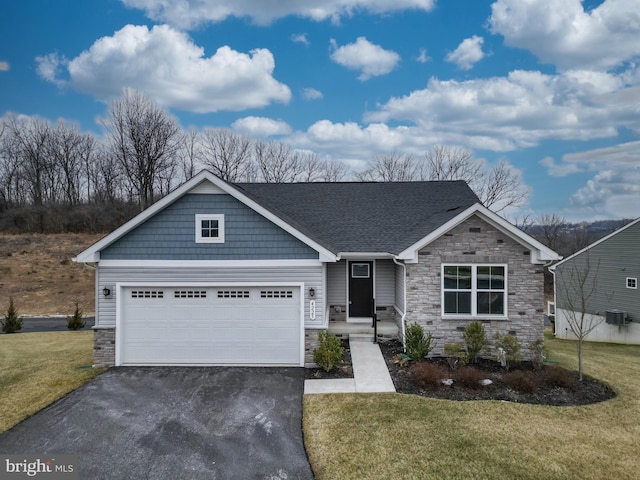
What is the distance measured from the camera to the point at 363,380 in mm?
8852

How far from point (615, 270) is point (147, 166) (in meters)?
36.8

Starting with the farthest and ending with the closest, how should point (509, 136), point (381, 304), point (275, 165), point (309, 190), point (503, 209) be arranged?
1. point (275, 165)
2. point (503, 209)
3. point (509, 136)
4. point (309, 190)
5. point (381, 304)

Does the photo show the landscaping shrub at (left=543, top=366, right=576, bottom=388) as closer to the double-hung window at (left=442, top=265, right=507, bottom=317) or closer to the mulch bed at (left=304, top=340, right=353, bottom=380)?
the double-hung window at (left=442, top=265, right=507, bottom=317)

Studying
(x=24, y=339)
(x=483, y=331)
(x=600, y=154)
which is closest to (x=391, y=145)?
(x=600, y=154)

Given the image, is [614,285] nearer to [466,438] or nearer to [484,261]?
[484,261]

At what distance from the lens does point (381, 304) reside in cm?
1295

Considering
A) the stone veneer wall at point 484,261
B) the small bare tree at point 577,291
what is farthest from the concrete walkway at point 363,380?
the small bare tree at point 577,291

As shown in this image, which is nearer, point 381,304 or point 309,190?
point 381,304

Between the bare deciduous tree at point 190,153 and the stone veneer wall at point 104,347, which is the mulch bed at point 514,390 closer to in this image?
the stone veneer wall at point 104,347

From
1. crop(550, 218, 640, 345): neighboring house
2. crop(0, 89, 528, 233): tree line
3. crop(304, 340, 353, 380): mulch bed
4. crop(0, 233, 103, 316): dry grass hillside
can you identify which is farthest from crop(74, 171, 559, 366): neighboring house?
crop(0, 89, 528, 233): tree line

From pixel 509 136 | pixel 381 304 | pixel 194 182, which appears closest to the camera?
pixel 194 182

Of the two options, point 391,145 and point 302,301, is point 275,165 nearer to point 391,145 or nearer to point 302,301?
point 391,145

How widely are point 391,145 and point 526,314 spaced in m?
25.7

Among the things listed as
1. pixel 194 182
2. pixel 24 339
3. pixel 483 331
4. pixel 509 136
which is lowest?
pixel 24 339
